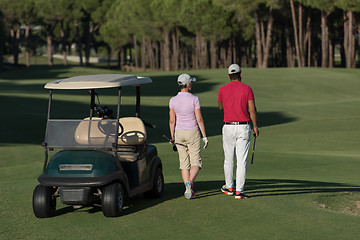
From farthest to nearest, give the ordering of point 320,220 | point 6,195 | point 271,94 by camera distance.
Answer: point 271,94, point 6,195, point 320,220

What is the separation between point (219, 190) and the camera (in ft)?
34.5

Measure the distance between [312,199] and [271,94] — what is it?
118ft

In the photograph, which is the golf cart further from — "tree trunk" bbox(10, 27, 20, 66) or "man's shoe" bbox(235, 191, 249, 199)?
"tree trunk" bbox(10, 27, 20, 66)

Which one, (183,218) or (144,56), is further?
(144,56)

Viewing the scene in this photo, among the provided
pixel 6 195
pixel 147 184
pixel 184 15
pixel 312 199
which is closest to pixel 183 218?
pixel 147 184

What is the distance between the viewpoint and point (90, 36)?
11425 cm

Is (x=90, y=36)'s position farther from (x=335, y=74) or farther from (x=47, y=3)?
(x=335, y=74)

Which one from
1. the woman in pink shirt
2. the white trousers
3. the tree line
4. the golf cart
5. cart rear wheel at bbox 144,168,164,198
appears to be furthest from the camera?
the tree line

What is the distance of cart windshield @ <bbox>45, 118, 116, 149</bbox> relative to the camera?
28.6 feet

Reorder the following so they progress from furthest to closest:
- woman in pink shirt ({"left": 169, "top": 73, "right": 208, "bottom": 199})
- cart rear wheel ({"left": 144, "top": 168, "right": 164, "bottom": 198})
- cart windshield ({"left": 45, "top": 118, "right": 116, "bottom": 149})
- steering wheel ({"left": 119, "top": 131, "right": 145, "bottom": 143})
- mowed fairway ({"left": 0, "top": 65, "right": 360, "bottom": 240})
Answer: cart rear wheel ({"left": 144, "top": 168, "right": 164, "bottom": 198}) < woman in pink shirt ({"left": 169, "top": 73, "right": 208, "bottom": 199}) < steering wheel ({"left": 119, "top": 131, "right": 145, "bottom": 143}) < cart windshield ({"left": 45, "top": 118, "right": 116, "bottom": 149}) < mowed fairway ({"left": 0, "top": 65, "right": 360, "bottom": 240})

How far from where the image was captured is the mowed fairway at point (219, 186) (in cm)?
768

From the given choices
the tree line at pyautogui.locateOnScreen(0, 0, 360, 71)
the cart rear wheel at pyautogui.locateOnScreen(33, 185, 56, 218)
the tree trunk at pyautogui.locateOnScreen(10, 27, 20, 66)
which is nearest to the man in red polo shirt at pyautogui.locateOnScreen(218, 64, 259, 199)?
the cart rear wheel at pyautogui.locateOnScreen(33, 185, 56, 218)

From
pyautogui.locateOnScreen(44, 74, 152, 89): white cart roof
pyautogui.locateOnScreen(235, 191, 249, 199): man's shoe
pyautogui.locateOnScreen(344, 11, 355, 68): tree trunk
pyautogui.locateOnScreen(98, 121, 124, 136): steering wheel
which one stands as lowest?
pyautogui.locateOnScreen(235, 191, 249, 199): man's shoe

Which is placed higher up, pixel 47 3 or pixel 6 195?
pixel 47 3
